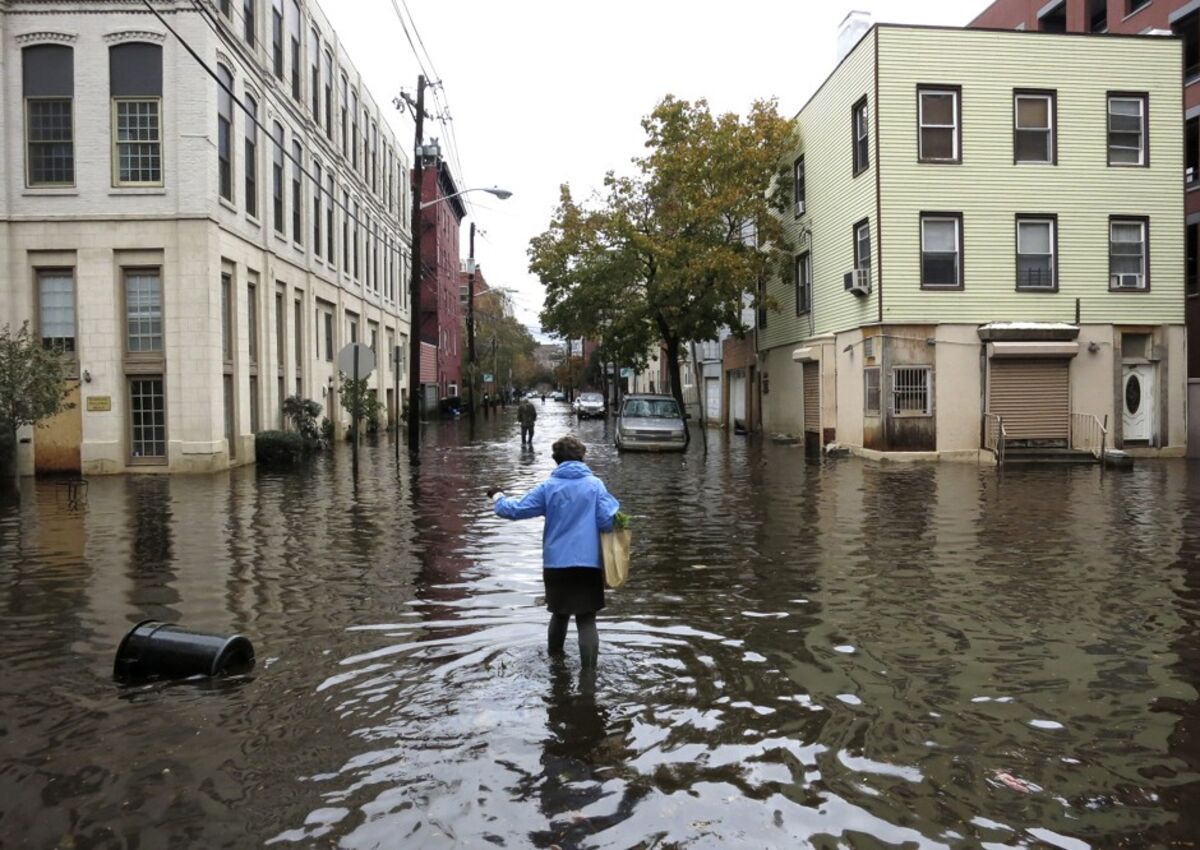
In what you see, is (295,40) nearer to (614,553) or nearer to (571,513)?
(571,513)

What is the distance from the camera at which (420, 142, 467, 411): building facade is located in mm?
60438

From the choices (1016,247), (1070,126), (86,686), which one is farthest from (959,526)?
(1070,126)

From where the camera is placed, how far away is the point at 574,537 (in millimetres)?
6074

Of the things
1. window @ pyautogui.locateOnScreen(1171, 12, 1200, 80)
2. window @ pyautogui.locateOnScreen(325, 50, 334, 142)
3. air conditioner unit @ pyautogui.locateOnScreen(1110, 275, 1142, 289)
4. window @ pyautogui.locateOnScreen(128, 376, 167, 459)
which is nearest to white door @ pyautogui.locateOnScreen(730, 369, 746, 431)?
air conditioner unit @ pyautogui.locateOnScreen(1110, 275, 1142, 289)

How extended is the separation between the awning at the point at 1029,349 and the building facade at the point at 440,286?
35.2 metres

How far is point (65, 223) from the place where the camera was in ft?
69.7

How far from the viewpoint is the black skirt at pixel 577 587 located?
6094mm

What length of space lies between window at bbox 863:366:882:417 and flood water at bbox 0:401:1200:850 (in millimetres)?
12196

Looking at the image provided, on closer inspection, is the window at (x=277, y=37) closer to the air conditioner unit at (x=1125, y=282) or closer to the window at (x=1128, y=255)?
the window at (x=1128, y=255)

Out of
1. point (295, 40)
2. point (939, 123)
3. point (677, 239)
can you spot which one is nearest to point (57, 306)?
point (295, 40)

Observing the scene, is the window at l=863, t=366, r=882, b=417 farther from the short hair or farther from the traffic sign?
the short hair

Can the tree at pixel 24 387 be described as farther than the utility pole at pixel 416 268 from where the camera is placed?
No

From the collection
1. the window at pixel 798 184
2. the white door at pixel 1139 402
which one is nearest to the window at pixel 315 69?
the window at pixel 798 184

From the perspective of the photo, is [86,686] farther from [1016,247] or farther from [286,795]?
[1016,247]
